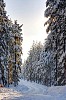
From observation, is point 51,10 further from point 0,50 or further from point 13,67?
point 13,67

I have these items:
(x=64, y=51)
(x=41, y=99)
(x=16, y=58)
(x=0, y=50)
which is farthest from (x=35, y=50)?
(x=41, y=99)

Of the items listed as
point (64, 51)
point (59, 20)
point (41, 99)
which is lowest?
point (41, 99)

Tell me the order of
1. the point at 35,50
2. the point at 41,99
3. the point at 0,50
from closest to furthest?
the point at 41,99, the point at 0,50, the point at 35,50

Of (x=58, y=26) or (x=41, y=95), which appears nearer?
(x=41, y=95)

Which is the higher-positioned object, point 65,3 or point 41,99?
point 65,3

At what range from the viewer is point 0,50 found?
38406 millimetres

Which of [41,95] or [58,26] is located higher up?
[58,26]

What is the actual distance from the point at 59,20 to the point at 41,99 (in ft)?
58.3

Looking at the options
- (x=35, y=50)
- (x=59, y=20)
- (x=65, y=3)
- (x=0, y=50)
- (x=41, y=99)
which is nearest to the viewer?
(x=41, y=99)

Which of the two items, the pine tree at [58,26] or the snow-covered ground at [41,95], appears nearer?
the snow-covered ground at [41,95]

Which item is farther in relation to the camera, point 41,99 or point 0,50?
point 0,50

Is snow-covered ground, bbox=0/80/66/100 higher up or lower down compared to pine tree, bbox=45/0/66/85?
lower down

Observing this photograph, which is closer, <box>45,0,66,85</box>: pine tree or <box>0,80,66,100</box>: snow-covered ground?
<box>0,80,66,100</box>: snow-covered ground

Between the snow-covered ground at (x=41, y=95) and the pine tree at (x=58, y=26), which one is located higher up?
the pine tree at (x=58, y=26)
